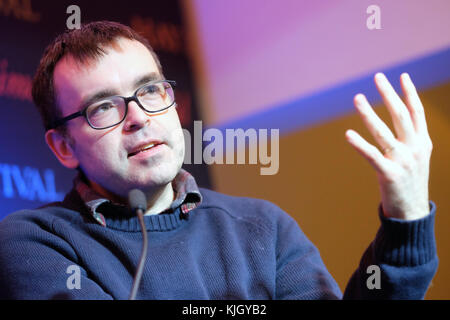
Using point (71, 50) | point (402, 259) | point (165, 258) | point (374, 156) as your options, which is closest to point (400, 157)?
point (374, 156)

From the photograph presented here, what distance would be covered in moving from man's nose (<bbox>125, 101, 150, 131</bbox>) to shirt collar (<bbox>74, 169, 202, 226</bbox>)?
0.19 metres

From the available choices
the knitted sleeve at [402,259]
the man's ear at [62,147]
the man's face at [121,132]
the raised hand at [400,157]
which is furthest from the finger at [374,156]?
the man's ear at [62,147]

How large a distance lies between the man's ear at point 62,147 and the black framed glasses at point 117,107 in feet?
0.27

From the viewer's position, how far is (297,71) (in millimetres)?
2416

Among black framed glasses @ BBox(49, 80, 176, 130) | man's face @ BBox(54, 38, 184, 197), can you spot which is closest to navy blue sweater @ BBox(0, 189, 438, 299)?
man's face @ BBox(54, 38, 184, 197)

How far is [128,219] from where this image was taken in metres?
1.28

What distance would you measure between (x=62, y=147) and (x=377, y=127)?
86 cm

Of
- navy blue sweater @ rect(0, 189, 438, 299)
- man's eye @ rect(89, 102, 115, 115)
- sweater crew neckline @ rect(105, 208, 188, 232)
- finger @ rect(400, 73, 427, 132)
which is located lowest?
navy blue sweater @ rect(0, 189, 438, 299)

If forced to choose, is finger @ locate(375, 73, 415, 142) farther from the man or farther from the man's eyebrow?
the man's eyebrow

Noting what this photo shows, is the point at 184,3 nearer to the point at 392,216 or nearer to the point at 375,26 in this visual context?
the point at 375,26

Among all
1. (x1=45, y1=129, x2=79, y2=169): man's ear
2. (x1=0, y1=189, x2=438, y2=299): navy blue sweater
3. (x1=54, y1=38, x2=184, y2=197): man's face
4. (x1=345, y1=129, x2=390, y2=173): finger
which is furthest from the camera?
(x1=45, y1=129, x2=79, y2=169): man's ear

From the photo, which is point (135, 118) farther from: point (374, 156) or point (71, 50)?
point (374, 156)

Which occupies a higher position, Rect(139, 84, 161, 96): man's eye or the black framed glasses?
Rect(139, 84, 161, 96): man's eye

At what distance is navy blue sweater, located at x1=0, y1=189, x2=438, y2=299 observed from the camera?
1146 millimetres
